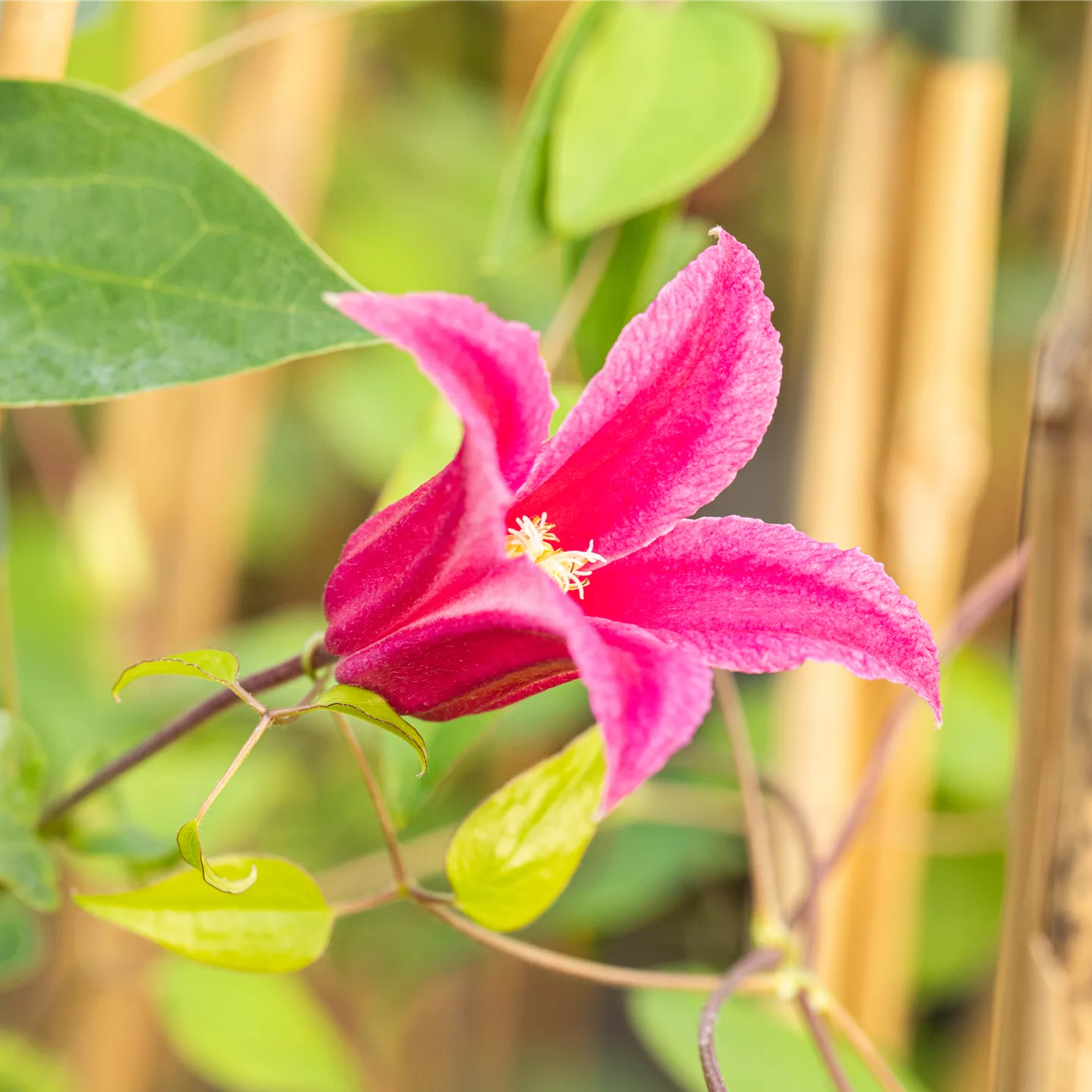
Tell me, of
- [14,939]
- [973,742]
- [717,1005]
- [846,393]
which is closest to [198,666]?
[717,1005]

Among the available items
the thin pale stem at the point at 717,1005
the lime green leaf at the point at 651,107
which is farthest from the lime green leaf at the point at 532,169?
the thin pale stem at the point at 717,1005

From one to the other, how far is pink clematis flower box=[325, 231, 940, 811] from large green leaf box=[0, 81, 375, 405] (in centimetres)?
6

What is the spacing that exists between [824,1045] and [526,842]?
11cm

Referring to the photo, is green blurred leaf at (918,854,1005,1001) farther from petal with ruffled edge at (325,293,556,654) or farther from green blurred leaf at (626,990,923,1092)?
petal with ruffled edge at (325,293,556,654)

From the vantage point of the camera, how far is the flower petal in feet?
0.60

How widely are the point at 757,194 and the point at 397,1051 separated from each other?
679 millimetres

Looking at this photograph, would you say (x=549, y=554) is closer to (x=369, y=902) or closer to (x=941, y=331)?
(x=369, y=902)

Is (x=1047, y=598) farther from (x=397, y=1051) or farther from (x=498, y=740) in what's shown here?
(x=397, y=1051)

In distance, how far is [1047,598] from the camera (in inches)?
11.9

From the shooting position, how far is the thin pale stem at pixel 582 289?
398 mm

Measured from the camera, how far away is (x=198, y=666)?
0.22 m

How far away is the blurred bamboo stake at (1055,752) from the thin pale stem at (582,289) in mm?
144

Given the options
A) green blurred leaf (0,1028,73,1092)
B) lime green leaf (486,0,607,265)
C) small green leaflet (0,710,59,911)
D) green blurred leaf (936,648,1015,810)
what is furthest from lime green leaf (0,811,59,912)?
green blurred leaf (936,648,1015,810)

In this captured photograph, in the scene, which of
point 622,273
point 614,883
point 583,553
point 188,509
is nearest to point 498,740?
point 614,883
